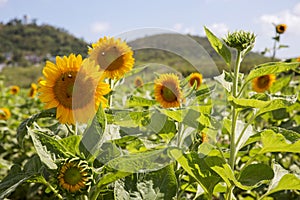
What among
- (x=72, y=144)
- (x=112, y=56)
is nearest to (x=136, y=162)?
(x=72, y=144)

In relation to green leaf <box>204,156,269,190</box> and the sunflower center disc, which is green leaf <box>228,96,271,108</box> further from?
the sunflower center disc

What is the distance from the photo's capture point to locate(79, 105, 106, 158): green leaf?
1077 millimetres

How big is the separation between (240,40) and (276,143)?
29 cm

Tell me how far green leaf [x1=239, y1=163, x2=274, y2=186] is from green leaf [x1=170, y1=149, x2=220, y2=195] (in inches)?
3.1

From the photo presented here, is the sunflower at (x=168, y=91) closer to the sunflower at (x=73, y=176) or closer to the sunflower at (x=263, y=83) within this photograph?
the sunflower at (x=73, y=176)

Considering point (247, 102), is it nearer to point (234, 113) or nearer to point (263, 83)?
point (234, 113)

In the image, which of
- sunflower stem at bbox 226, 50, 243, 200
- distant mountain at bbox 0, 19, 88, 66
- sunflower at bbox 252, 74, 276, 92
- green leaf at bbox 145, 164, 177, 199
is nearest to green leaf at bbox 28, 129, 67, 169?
green leaf at bbox 145, 164, 177, 199

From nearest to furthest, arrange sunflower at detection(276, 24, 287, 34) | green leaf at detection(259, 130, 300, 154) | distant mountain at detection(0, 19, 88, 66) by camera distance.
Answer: green leaf at detection(259, 130, 300, 154)
sunflower at detection(276, 24, 287, 34)
distant mountain at detection(0, 19, 88, 66)

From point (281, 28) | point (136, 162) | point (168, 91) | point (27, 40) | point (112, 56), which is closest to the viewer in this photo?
point (136, 162)

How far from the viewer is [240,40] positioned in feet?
3.84

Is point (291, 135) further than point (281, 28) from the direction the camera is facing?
No

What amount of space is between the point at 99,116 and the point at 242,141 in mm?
481

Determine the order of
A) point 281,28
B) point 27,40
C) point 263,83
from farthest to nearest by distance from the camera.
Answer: point 27,40 < point 281,28 < point 263,83

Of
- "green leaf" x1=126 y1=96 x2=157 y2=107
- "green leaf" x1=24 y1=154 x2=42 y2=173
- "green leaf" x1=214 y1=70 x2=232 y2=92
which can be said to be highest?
"green leaf" x1=214 y1=70 x2=232 y2=92
